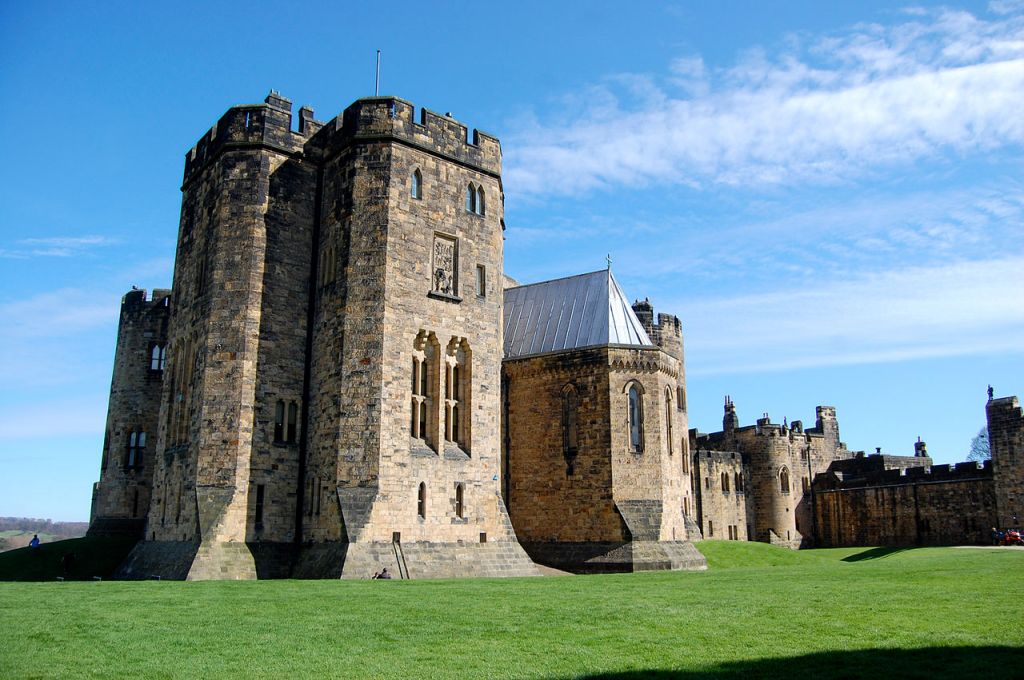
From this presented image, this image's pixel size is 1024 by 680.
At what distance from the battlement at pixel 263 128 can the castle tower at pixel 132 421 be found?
1080 centimetres

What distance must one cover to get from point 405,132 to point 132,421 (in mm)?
19160

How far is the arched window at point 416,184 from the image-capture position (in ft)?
100

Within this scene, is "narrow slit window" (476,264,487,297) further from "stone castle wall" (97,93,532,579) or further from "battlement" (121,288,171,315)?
"battlement" (121,288,171,315)


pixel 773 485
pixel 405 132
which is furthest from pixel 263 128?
pixel 773 485

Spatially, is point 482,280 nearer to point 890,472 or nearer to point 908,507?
point 908,507

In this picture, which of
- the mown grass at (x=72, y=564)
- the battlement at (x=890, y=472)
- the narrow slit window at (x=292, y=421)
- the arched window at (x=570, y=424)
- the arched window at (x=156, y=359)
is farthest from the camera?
the battlement at (x=890, y=472)

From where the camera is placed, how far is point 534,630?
1441cm

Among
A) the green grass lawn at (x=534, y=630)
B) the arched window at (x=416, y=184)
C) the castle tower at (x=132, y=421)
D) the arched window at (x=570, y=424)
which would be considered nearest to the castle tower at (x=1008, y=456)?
the arched window at (x=570, y=424)

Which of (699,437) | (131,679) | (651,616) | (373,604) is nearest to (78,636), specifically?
(131,679)

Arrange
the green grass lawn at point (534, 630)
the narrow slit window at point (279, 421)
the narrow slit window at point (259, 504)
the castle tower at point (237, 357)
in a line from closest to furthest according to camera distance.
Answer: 1. the green grass lawn at point (534, 630)
2. the castle tower at point (237, 357)
3. the narrow slit window at point (259, 504)
4. the narrow slit window at point (279, 421)

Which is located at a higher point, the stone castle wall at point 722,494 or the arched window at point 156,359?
the arched window at point 156,359

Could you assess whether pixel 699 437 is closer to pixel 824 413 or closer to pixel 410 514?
pixel 824 413

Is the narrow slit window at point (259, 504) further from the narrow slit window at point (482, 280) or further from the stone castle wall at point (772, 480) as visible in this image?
the stone castle wall at point (772, 480)

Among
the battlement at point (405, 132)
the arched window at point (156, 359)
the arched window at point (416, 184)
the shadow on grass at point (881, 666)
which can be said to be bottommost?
the shadow on grass at point (881, 666)
